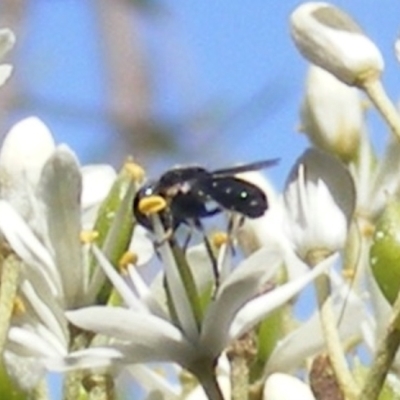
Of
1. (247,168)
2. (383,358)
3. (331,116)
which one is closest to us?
(383,358)

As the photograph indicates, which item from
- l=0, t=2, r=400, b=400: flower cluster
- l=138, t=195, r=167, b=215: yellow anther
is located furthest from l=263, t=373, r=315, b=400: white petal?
l=138, t=195, r=167, b=215: yellow anther

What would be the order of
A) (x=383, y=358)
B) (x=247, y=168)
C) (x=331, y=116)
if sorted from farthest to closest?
(x=331, y=116), (x=247, y=168), (x=383, y=358)

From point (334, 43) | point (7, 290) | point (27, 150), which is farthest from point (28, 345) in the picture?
point (334, 43)

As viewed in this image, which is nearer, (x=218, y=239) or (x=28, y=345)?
(x=28, y=345)

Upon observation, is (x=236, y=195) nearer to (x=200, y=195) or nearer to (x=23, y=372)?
(x=200, y=195)

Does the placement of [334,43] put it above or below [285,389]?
above

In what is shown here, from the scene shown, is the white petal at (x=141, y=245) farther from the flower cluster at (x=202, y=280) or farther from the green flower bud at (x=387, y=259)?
the green flower bud at (x=387, y=259)

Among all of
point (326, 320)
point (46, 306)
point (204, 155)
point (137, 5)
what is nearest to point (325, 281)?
point (326, 320)
